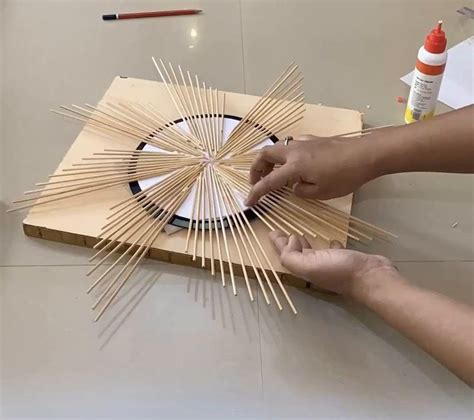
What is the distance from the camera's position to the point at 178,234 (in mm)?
988

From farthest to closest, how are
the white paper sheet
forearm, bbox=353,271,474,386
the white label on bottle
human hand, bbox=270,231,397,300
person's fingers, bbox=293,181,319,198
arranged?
the white paper sheet < the white label on bottle < person's fingers, bbox=293,181,319,198 < human hand, bbox=270,231,397,300 < forearm, bbox=353,271,474,386

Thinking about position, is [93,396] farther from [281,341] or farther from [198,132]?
[198,132]

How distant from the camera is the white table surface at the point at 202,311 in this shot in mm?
844

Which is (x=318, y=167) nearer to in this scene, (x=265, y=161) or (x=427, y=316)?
(x=265, y=161)

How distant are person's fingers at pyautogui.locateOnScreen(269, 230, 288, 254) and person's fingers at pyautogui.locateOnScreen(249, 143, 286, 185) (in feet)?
0.35

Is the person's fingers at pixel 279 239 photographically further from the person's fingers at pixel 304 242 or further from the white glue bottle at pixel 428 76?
the white glue bottle at pixel 428 76

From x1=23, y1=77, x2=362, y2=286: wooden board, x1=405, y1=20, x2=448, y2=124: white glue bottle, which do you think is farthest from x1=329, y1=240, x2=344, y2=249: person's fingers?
x1=405, y1=20, x2=448, y2=124: white glue bottle

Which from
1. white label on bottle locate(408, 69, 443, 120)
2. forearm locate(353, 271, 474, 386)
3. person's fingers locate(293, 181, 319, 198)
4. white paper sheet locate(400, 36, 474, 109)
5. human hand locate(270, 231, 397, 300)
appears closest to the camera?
forearm locate(353, 271, 474, 386)

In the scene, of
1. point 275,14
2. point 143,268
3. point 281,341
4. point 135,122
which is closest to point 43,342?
point 143,268

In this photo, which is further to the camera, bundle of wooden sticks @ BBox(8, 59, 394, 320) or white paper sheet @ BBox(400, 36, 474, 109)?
white paper sheet @ BBox(400, 36, 474, 109)

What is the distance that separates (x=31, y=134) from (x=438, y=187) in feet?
2.50

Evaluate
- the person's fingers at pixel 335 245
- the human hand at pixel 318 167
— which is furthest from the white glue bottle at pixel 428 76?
the person's fingers at pixel 335 245

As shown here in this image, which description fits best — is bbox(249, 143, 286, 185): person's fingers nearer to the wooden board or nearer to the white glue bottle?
the wooden board

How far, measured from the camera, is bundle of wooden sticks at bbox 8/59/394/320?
97cm
